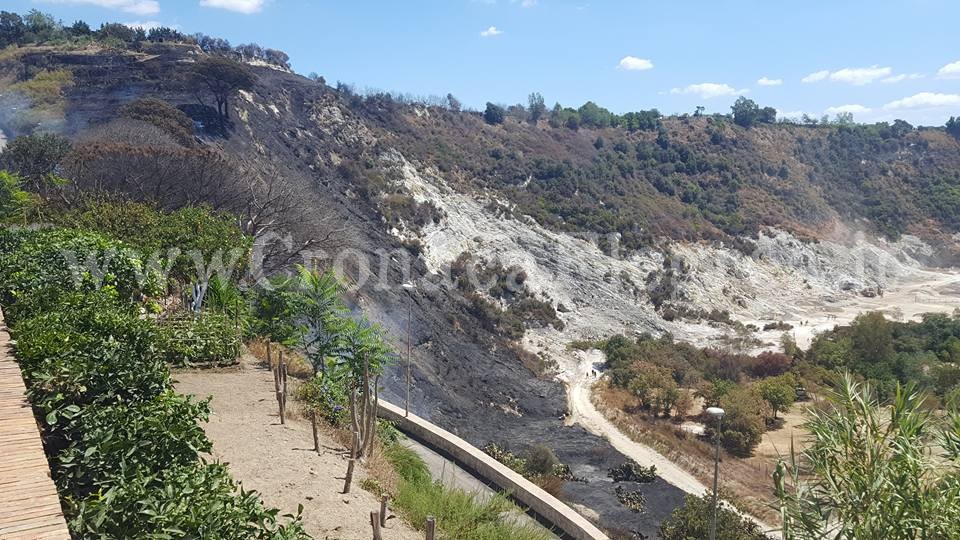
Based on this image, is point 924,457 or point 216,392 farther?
point 216,392

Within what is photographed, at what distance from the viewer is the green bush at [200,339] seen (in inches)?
434

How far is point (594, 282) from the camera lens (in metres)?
38.0

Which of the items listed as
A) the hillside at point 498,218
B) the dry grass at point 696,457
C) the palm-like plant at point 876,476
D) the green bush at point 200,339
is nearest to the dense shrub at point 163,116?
the hillside at point 498,218

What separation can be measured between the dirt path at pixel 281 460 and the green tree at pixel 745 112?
253ft

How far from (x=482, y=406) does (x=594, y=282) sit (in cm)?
1555

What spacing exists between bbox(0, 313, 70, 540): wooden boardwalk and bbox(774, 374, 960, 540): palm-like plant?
5387mm

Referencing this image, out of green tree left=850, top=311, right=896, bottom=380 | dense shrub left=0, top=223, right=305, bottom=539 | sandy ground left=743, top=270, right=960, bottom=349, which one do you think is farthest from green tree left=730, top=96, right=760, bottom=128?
dense shrub left=0, top=223, right=305, bottom=539

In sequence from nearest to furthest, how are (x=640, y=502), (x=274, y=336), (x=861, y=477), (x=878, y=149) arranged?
(x=861, y=477)
(x=274, y=336)
(x=640, y=502)
(x=878, y=149)

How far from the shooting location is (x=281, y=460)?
8.52 metres

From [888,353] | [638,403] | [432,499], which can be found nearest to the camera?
[432,499]

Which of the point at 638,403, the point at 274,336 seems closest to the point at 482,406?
the point at 638,403

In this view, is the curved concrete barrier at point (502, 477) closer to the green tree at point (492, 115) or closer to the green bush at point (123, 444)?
the green bush at point (123, 444)

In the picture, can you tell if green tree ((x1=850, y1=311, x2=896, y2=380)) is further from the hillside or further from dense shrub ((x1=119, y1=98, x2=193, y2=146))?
dense shrub ((x1=119, y1=98, x2=193, y2=146))

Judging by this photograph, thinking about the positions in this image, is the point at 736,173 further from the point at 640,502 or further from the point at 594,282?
the point at 640,502
